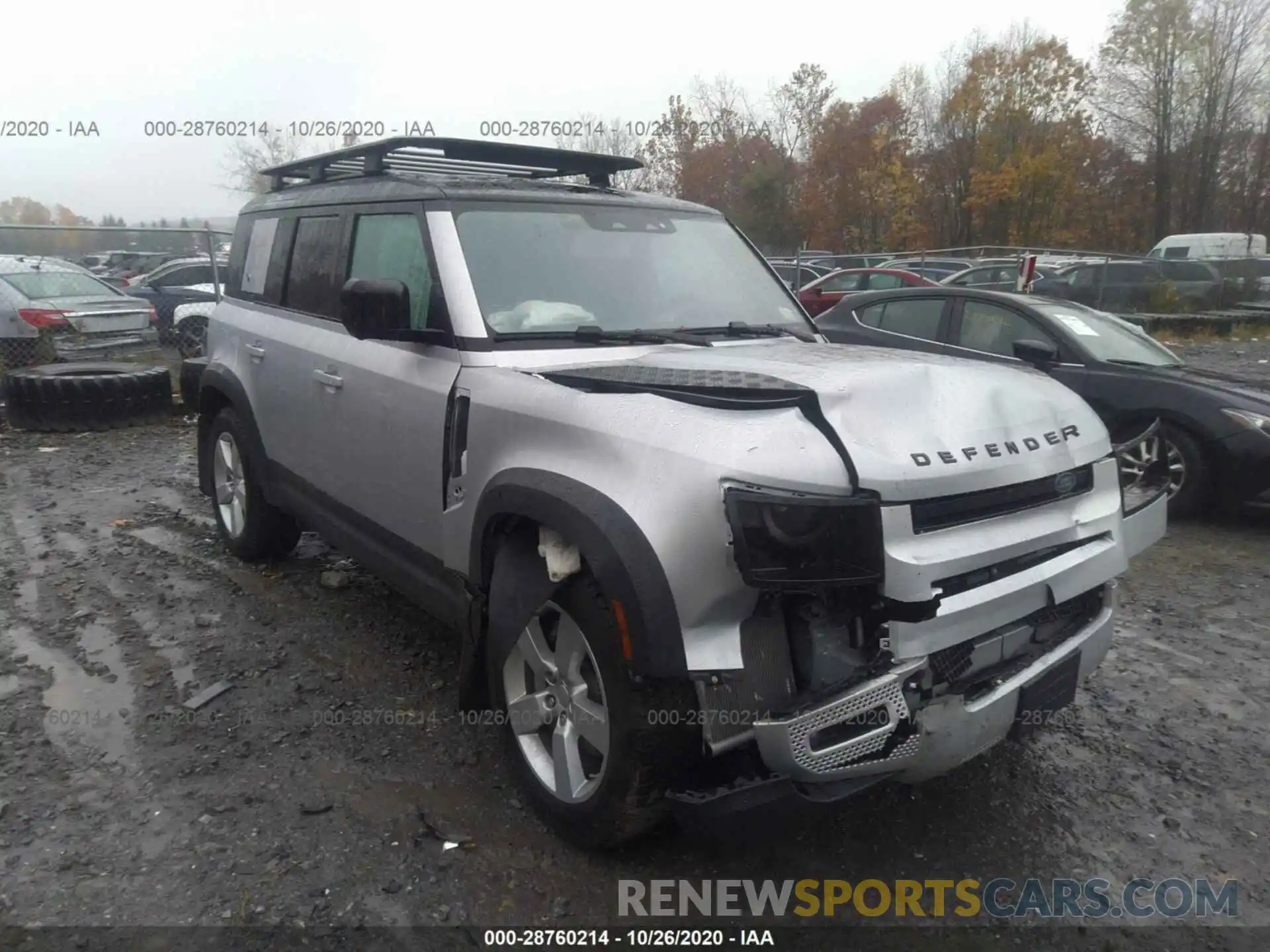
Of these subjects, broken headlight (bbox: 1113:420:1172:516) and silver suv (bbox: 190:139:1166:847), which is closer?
silver suv (bbox: 190:139:1166:847)

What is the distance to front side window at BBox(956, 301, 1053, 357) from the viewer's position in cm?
705

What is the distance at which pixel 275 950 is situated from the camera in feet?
8.03

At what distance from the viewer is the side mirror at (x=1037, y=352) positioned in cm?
651

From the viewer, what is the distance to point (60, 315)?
1080cm

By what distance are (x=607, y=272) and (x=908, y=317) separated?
4764 mm

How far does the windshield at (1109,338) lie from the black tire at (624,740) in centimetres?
557

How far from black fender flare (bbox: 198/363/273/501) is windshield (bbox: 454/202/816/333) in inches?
79.6

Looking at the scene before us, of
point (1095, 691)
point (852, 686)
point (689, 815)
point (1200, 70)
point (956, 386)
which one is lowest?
point (1095, 691)

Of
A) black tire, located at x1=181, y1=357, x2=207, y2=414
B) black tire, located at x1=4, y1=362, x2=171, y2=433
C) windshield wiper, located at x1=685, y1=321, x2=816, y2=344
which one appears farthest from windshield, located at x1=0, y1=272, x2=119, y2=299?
windshield wiper, located at x1=685, y1=321, x2=816, y2=344

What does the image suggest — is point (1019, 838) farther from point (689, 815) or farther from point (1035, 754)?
point (689, 815)

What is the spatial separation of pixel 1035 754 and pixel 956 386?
62.9 inches

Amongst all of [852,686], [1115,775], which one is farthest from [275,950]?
[1115,775]

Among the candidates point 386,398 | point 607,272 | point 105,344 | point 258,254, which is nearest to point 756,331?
point 607,272

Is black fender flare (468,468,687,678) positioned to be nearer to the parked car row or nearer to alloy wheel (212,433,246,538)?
alloy wheel (212,433,246,538)
